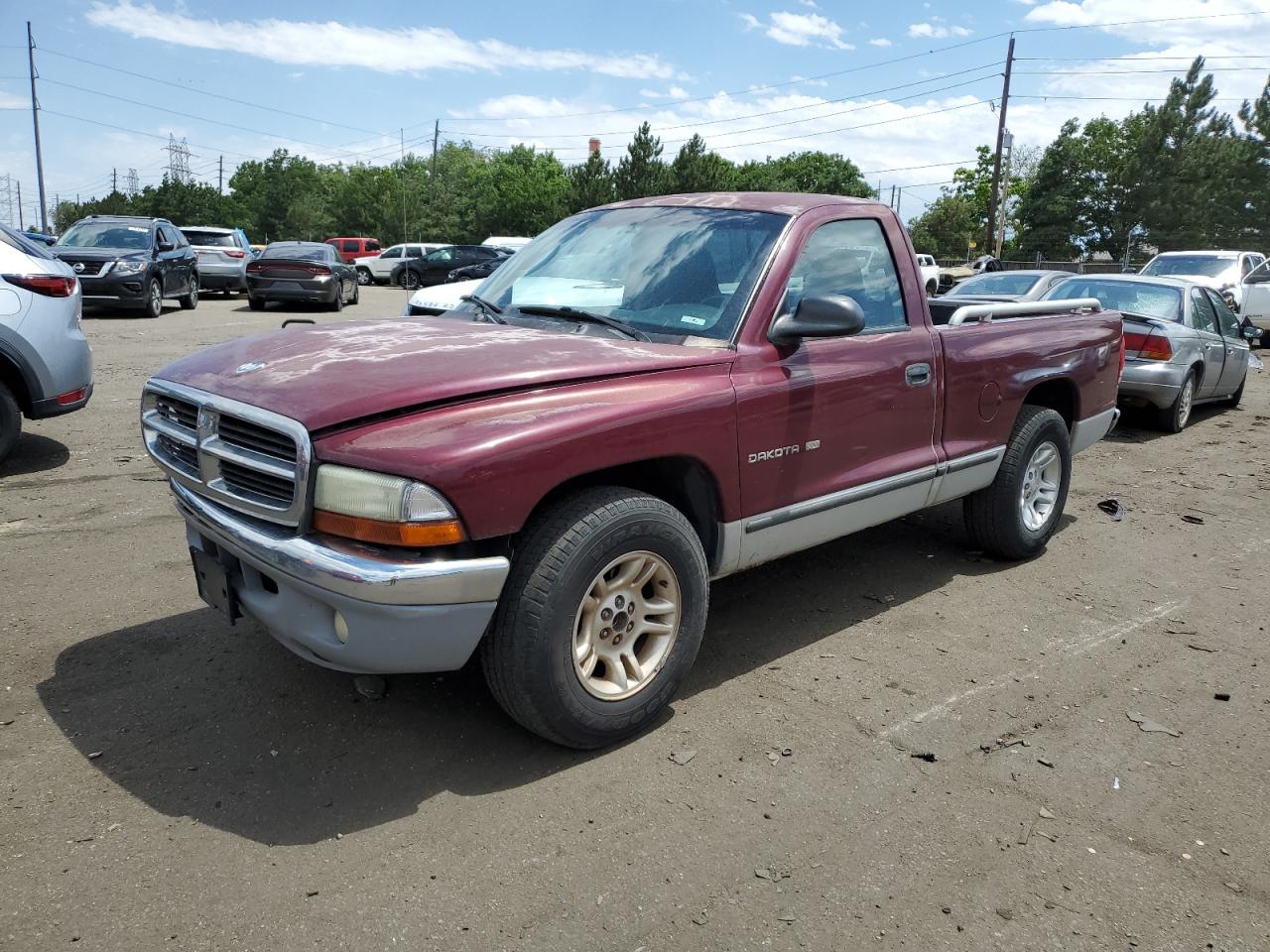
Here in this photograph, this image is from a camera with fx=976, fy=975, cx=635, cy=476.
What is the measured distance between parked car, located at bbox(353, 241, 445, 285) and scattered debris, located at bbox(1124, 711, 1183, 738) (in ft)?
124

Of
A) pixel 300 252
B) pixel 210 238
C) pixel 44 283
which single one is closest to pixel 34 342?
pixel 44 283

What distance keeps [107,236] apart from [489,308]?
53.2 ft

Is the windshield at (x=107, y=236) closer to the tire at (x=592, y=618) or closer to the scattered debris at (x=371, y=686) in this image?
the scattered debris at (x=371, y=686)

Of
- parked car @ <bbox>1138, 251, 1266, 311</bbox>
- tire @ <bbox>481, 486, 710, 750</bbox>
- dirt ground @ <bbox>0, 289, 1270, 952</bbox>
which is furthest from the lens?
parked car @ <bbox>1138, 251, 1266, 311</bbox>

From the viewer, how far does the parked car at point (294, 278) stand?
19.3 m

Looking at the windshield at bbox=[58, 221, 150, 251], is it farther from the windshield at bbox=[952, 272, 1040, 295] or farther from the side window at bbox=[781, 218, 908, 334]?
the side window at bbox=[781, 218, 908, 334]

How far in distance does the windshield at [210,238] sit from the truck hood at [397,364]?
2254 centimetres

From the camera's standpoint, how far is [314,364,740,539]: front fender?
2.79 m

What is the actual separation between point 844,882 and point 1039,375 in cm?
341

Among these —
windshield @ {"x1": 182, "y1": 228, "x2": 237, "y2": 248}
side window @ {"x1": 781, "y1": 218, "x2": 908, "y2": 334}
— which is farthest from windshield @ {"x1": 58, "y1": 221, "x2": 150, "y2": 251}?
side window @ {"x1": 781, "y1": 218, "x2": 908, "y2": 334}

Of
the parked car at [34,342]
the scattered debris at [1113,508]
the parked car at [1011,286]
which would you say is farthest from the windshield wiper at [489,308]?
the parked car at [1011,286]

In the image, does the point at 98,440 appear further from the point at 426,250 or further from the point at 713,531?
the point at 426,250

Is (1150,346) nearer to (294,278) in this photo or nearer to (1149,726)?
(1149,726)

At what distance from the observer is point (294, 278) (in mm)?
19391
